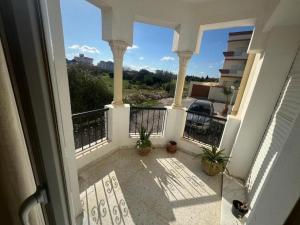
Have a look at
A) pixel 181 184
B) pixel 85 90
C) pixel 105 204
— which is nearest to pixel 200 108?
pixel 181 184

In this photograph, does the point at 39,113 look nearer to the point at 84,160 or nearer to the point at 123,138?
the point at 84,160

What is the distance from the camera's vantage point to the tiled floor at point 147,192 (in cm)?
183

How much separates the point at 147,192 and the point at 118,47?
244cm

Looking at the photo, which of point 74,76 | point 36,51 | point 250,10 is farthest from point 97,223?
point 74,76

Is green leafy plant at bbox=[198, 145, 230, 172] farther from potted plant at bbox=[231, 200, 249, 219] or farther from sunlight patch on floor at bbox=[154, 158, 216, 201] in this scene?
potted plant at bbox=[231, 200, 249, 219]

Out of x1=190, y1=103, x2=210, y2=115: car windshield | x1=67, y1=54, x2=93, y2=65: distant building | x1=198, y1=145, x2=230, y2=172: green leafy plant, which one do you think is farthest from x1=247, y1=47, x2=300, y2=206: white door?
x1=67, y1=54, x2=93, y2=65: distant building

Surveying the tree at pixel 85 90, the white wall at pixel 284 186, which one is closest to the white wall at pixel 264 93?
the white wall at pixel 284 186

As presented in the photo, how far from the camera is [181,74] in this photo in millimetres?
3180

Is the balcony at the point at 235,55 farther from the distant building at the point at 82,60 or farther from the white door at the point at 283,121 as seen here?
the white door at the point at 283,121

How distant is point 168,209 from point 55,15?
2.38m

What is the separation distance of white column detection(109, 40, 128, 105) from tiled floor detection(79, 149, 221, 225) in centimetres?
120

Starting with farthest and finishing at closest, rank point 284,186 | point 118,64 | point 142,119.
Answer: point 142,119
point 118,64
point 284,186

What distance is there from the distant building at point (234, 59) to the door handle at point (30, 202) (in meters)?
14.7

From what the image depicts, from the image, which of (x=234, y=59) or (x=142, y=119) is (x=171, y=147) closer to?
(x=142, y=119)
